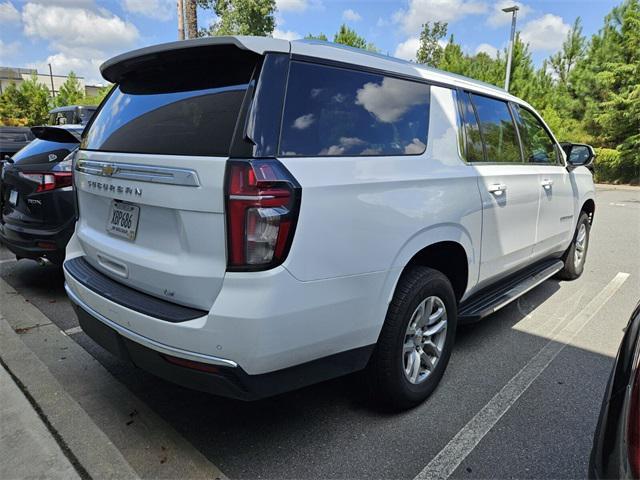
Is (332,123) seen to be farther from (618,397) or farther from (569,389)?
(569,389)

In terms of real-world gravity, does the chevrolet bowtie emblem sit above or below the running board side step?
above

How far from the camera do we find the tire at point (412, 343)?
2393 millimetres

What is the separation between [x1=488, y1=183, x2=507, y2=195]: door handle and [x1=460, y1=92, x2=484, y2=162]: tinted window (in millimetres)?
204

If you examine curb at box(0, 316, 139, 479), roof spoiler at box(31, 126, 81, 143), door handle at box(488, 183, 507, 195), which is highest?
roof spoiler at box(31, 126, 81, 143)

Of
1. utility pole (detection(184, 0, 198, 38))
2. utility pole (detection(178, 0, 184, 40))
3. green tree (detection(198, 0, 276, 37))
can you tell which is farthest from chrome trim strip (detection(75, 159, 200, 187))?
green tree (detection(198, 0, 276, 37))

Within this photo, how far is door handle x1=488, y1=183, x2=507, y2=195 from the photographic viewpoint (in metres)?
3.15

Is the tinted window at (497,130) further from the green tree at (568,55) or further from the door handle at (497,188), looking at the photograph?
the green tree at (568,55)

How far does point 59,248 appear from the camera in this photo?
13.8 feet

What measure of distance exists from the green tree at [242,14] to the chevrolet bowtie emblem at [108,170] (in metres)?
31.0

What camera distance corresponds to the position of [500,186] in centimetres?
325

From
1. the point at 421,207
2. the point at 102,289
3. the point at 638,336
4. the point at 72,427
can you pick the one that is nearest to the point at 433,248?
the point at 421,207

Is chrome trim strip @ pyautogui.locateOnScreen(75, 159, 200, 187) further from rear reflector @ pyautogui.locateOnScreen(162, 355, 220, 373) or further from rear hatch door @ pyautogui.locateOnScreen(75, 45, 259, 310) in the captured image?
rear reflector @ pyautogui.locateOnScreen(162, 355, 220, 373)

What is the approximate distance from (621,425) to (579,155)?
4.07 meters

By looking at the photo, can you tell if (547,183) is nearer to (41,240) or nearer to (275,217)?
(275,217)
